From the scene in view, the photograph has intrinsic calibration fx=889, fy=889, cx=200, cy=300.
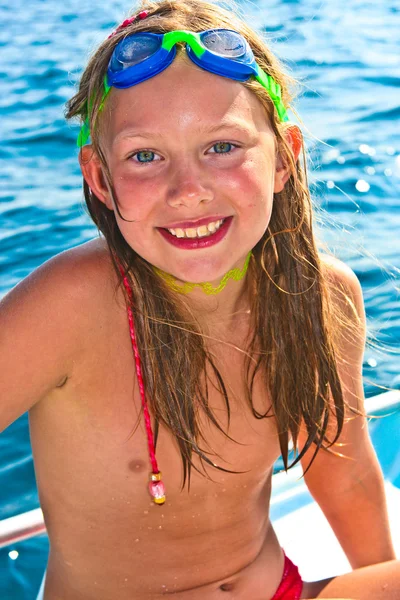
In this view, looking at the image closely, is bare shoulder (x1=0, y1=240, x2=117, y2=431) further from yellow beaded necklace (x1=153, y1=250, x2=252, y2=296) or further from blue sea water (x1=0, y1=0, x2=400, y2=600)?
blue sea water (x1=0, y1=0, x2=400, y2=600)

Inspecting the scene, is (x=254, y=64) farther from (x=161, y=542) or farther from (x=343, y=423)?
A: (x=161, y=542)

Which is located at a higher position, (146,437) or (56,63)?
(56,63)

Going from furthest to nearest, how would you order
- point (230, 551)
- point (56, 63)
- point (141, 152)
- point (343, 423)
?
point (56, 63)
point (343, 423)
point (230, 551)
point (141, 152)

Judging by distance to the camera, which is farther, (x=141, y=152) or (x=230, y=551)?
(x=230, y=551)

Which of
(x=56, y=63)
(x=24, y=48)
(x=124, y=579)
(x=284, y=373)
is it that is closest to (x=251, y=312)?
(x=284, y=373)

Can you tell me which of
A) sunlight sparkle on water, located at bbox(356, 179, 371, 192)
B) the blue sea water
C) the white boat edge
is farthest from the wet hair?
sunlight sparkle on water, located at bbox(356, 179, 371, 192)

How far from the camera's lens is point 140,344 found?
213 cm

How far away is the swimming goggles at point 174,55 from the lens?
6.47ft

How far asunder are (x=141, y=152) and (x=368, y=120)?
5.14m

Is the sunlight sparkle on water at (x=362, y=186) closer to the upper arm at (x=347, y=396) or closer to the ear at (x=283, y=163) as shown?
the upper arm at (x=347, y=396)

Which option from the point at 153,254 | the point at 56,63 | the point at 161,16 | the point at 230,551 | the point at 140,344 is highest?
the point at 56,63

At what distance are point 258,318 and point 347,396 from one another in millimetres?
356

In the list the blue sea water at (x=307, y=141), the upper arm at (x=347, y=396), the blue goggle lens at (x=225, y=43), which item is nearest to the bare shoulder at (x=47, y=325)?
the blue goggle lens at (x=225, y=43)

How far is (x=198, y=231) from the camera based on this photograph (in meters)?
2.02
